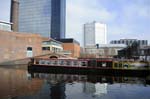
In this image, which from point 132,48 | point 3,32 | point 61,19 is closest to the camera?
point 3,32

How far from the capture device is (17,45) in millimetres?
72562

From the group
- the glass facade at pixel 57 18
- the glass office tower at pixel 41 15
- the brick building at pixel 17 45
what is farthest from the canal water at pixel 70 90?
the glass facade at pixel 57 18

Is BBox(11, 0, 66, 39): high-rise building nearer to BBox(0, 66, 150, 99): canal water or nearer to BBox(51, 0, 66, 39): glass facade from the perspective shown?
BBox(51, 0, 66, 39): glass facade

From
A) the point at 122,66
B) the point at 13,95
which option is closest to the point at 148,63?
the point at 122,66

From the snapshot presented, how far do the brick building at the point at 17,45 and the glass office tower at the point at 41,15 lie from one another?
2371 inches

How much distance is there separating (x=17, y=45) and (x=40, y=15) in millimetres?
68634

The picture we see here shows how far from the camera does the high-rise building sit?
137750 millimetres

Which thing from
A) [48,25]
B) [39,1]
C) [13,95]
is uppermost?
[39,1]

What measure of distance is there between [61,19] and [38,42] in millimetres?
68111

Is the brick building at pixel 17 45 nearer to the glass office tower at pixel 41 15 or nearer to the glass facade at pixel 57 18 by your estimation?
the glass office tower at pixel 41 15

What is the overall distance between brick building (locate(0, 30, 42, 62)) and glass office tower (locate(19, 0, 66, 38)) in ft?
198

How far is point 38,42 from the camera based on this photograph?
7988 centimetres

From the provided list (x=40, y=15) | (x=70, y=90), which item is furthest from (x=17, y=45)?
(x=40, y=15)

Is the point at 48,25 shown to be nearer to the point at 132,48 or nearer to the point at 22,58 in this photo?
the point at 132,48
